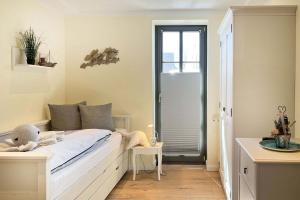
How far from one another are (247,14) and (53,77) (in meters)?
2.69

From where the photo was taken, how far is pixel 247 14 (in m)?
2.82

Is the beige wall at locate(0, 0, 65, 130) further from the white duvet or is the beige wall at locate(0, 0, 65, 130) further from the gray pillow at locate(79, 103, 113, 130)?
the white duvet

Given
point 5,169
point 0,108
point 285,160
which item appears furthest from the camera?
point 0,108

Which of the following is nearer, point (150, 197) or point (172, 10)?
point (150, 197)

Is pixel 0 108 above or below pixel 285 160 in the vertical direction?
above

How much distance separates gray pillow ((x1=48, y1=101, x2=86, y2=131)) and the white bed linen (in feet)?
1.97

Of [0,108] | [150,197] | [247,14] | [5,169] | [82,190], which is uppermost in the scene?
[247,14]

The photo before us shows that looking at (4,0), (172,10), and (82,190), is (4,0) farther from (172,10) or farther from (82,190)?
(172,10)

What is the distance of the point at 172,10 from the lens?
4566 millimetres

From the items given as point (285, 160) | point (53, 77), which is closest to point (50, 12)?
point (53, 77)

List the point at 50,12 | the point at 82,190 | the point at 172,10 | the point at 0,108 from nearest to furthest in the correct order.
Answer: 1. the point at 82,190
2. the point at 0,108
3. the point at 50,12
4. the point at 172,10

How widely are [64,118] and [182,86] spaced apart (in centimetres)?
189

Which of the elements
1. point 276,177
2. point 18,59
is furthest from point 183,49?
point 276,177

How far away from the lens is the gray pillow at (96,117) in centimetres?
411
